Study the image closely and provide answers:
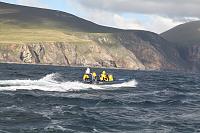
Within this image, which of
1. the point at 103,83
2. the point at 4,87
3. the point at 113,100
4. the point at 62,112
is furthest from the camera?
the point at 103,83

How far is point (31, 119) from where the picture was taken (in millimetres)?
40062

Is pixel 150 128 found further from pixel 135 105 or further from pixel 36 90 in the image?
pixel 36 90

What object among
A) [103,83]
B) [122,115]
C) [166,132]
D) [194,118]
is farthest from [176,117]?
[103,83]

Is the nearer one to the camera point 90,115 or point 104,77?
point 90,115

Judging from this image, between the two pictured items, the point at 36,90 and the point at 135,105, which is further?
the point at 36,90

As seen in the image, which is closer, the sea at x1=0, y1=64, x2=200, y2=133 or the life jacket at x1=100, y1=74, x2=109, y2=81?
the sea at x1=0, y1=64, x2=200, y2=133

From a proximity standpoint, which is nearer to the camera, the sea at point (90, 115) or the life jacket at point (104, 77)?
the sea at point (90, 115)

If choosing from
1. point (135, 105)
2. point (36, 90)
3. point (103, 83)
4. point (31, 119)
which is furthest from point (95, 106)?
point (103, 83)

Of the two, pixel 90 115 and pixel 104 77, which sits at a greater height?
pixel 104 77

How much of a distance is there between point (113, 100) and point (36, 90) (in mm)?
14847

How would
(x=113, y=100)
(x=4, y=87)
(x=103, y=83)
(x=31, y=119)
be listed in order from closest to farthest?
1. (x=31, y=119)
2. (x=113, y=100)
3. (x=4, y=87)
4. (x=103, y=83)

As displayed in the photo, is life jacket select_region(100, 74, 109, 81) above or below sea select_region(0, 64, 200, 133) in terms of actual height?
above

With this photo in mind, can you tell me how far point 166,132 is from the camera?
37.3 m

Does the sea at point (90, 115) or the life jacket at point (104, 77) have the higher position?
the life jacket at point (104, 77)
